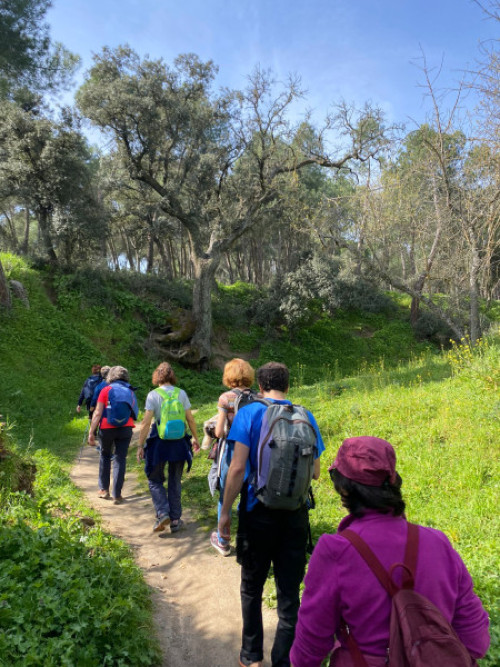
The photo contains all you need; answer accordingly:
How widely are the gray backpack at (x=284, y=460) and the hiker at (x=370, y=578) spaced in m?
0.81

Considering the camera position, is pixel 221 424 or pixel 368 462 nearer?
pixel 368 462

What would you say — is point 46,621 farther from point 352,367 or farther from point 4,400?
point 352,367

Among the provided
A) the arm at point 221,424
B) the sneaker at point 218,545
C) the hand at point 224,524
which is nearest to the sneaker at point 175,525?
the sneaker at point 218,545

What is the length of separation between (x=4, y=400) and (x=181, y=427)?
329 inches

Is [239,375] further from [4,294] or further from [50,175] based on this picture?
[50,175]

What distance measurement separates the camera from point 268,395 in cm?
290

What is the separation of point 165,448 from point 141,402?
9.43 metres

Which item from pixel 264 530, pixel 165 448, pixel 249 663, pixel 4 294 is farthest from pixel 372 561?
pixel 4 294

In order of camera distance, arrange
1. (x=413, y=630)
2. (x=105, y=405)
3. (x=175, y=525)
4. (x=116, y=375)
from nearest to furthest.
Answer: (x=413, y=630), (x=175, y=525), (x=105, y=405), (x=116, y=375)

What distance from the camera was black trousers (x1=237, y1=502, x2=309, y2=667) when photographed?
2.63 m

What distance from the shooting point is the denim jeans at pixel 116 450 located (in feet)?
18.6

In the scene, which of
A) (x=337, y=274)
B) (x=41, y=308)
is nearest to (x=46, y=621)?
(x=41, y=308)

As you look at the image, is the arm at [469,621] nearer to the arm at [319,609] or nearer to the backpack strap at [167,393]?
the arm at [319,609]

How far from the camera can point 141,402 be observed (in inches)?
535
